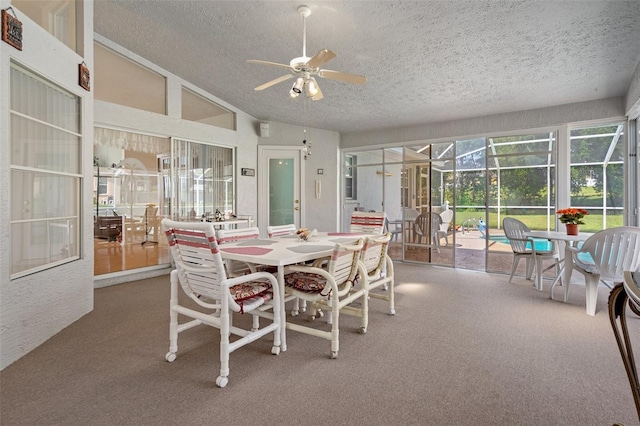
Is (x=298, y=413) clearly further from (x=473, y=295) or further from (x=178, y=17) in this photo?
(x=178, y=17)

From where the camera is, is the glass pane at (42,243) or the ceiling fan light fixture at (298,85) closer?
the glass pane at (42,243)

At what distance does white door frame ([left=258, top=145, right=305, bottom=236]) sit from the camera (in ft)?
21.7

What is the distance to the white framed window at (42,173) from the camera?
96.1 inches

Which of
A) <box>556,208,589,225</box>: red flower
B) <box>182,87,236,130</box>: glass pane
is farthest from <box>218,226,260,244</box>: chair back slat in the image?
<box>556,208,589,225</box>: red flower

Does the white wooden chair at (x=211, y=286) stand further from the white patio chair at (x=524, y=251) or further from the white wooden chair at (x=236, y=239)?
the white patio chair at (x=524, y=251)

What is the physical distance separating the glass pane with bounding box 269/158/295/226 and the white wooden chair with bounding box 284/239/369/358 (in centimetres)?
404

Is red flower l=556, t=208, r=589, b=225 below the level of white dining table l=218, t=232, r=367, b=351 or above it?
above

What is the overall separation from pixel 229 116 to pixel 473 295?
505 cm

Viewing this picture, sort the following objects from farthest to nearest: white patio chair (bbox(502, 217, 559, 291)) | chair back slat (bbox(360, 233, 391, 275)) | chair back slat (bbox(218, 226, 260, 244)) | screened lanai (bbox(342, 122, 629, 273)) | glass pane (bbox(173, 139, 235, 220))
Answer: glass pane (bbox(173, 139, 235, 220)) → screened lanai (bbox(342, 122, 629, 273)) → white patio chair (bbox(502, 217, 559, 291)) → chair back slat (bbox(218, 226, 260, 244)) → chair back slat (bbox(360, 233, 391, 275))

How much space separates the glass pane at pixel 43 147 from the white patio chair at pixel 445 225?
536 centimetres

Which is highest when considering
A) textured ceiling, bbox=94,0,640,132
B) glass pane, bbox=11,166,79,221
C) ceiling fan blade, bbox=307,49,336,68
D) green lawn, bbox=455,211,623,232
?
textured ceiling, bbox=94,0,640,132

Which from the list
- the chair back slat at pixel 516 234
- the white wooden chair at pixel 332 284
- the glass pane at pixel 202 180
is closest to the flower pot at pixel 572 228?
the chair back slat at pixel 516 234

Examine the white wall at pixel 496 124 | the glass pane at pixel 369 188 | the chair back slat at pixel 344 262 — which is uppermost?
the white wall at pixel 496 124

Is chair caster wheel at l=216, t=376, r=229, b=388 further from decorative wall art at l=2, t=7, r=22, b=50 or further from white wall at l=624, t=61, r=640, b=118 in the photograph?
white wall at l=624, t=61, r=640, b=118
